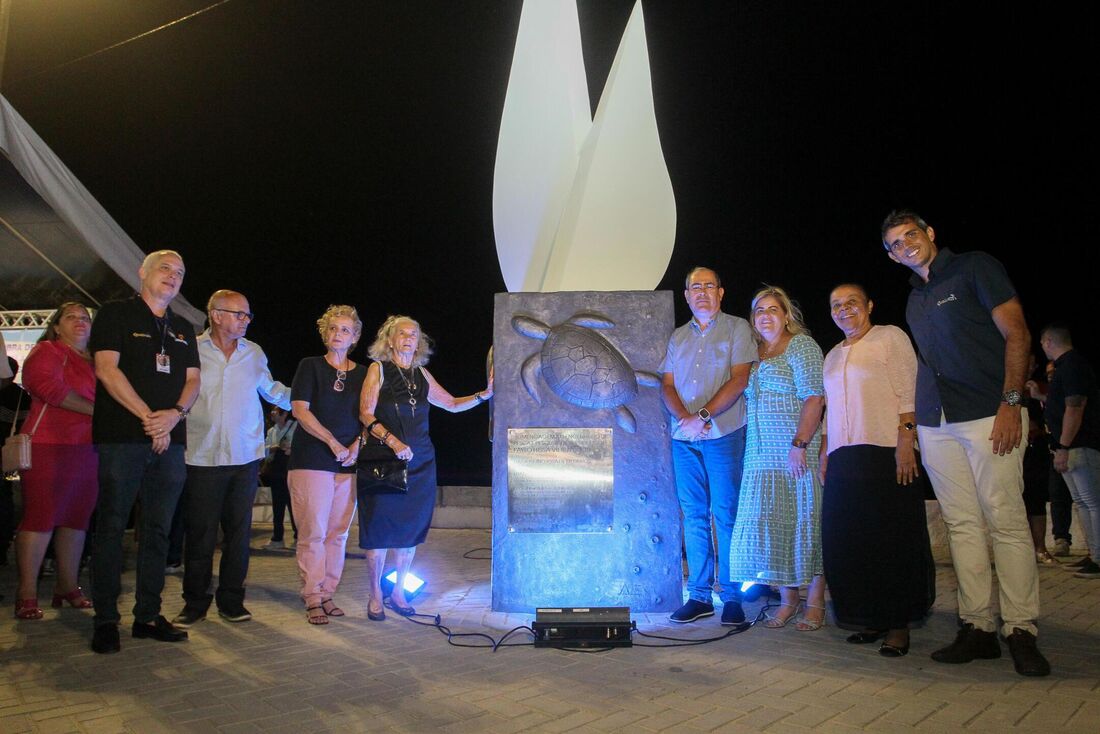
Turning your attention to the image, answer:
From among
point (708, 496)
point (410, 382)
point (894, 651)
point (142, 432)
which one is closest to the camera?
point (894, 651)

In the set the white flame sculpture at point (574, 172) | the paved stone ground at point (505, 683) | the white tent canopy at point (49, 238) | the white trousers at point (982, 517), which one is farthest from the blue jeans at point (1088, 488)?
the white tent canopy at point (49, 238)

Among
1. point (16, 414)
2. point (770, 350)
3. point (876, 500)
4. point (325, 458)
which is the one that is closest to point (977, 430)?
point (876, 500)

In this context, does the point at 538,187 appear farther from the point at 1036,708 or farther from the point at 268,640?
the point at 1036,708

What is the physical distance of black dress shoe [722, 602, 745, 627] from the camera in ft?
12.7

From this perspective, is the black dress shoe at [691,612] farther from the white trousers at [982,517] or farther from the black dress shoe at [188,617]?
the black dress shoe at [188,617]

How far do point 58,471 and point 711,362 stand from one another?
13.1 ft

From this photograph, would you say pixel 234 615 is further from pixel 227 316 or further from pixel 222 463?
pixel 227 316

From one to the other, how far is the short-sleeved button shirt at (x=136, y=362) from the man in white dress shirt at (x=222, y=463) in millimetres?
307

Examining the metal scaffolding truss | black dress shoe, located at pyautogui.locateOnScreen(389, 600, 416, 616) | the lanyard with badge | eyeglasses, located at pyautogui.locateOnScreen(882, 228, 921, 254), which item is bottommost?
black dress shoe, located at pyautogui.locateOnScreen(389, 600, 416, 616)

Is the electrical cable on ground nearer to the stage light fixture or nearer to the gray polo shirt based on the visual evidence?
the stage light fixture

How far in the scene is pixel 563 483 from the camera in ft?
13.7

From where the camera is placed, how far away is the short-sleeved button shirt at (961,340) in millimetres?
3207

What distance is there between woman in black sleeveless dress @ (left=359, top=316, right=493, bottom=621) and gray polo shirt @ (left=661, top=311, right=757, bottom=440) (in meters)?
1.17

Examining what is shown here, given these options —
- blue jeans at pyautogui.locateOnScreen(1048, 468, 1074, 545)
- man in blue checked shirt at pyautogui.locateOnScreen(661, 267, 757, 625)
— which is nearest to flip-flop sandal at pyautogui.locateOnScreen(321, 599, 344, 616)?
man in blue checked shirt at pyautogui.locateOnScreen(661, 267, 757, 625)
